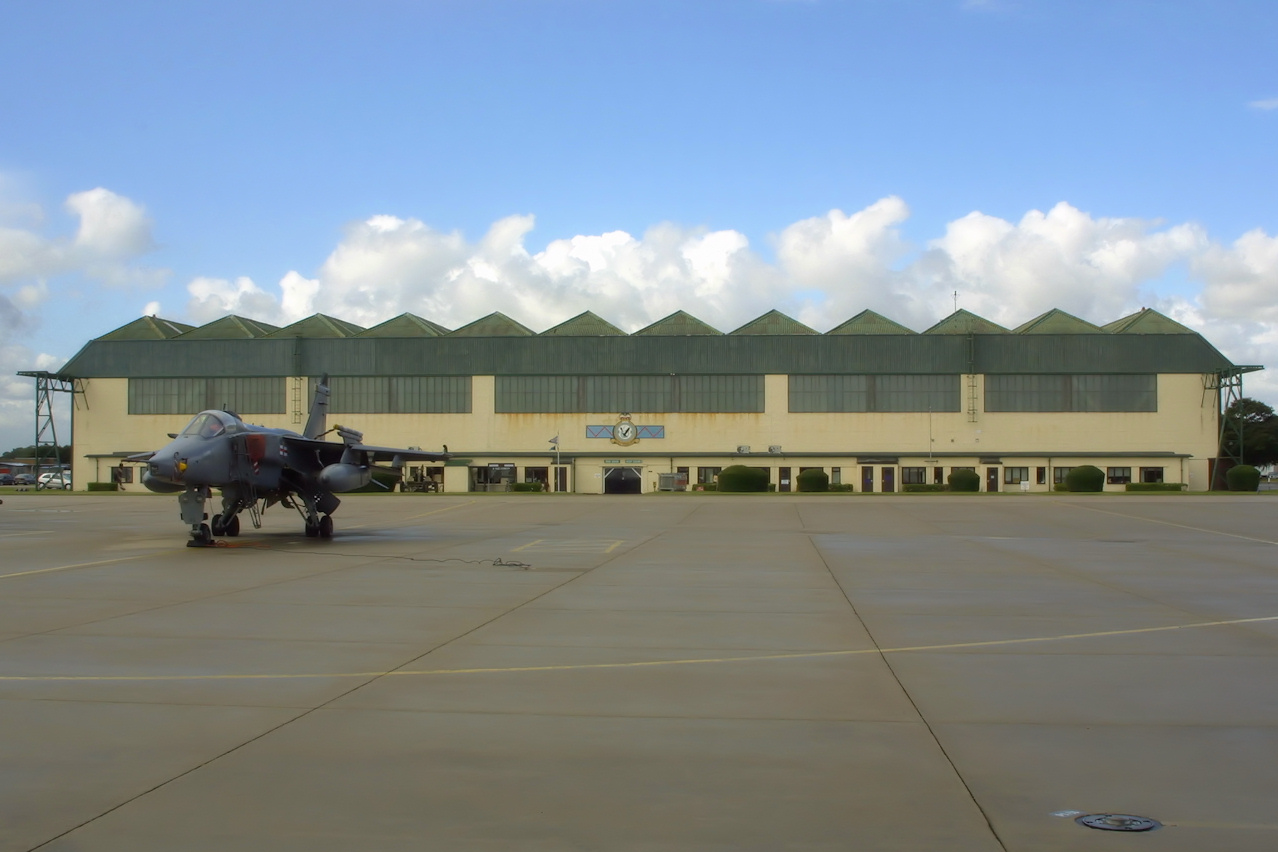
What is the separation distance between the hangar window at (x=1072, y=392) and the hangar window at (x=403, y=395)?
41276mm

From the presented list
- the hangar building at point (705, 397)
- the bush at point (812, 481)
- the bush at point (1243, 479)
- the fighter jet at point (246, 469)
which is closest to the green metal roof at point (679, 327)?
the hangar building at point (705, 397)

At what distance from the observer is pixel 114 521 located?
114 feet

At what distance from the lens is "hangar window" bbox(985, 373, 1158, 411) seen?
77438 mm

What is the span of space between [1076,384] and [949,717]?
251 feet

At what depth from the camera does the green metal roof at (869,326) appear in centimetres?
8038

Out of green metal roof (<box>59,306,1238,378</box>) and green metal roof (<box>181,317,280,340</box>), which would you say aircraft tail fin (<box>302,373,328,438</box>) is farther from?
green metal roof (<box>181,317,280,340</box>)

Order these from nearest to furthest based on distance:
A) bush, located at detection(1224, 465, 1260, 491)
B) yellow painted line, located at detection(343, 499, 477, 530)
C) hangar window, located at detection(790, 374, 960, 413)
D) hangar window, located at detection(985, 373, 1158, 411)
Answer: yellow painted line, located at detection(343, 499, 477, 530)
bush, located at detection(1224, 465, 1260, 491)
hangar window, located at detection(985, 373, 1158, 411)
hangar window, located at detection(790, 374, 960, 413)

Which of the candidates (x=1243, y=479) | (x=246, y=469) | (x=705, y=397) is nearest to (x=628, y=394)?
(x=705, y=397)

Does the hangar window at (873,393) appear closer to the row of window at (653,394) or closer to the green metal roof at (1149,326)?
the row of window at (653,394)

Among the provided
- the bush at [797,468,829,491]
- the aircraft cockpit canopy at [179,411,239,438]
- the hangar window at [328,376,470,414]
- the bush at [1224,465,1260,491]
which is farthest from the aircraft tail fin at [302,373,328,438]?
the bush at [1224,465,1260,491]

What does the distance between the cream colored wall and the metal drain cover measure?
72735 mm

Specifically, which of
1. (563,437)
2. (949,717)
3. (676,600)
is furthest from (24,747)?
(563,437)

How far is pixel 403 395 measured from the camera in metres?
81.2

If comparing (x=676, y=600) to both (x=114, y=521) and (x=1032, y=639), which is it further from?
(x=114, y=521)
